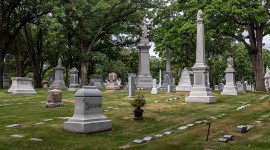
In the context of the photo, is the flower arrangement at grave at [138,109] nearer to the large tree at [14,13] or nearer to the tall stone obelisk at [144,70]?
the tall stone obelisk at [144,70]

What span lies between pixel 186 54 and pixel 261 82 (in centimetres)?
1751

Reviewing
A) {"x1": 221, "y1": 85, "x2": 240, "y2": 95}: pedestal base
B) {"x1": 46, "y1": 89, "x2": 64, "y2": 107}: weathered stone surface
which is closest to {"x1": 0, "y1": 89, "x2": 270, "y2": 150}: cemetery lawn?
{"x1": 46, "y1": 89, "x2": 64, "y2": 107}: weathered stone surface

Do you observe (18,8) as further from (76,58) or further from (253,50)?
(253,50)

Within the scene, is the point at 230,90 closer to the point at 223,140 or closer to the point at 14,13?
the point at 223,140

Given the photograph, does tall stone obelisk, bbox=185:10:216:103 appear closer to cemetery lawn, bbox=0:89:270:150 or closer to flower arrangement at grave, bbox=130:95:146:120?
cemetery lawn, bbox=0:89:270:150

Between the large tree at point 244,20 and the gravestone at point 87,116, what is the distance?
1813 cm

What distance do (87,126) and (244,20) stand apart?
2251 centimetres

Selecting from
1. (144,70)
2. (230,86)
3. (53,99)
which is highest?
(144,70)

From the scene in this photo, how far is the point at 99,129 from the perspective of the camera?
9.37 m

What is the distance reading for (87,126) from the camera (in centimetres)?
902

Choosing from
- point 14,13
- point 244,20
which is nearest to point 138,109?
point 244,20

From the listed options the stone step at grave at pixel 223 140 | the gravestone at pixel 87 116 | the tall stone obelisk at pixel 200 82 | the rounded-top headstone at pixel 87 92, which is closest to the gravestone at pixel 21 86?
the tall stone obelisk at pixel 200 82

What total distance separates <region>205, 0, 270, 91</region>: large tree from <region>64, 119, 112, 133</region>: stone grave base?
18333 millimetres

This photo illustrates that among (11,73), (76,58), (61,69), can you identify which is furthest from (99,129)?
(11,73)
